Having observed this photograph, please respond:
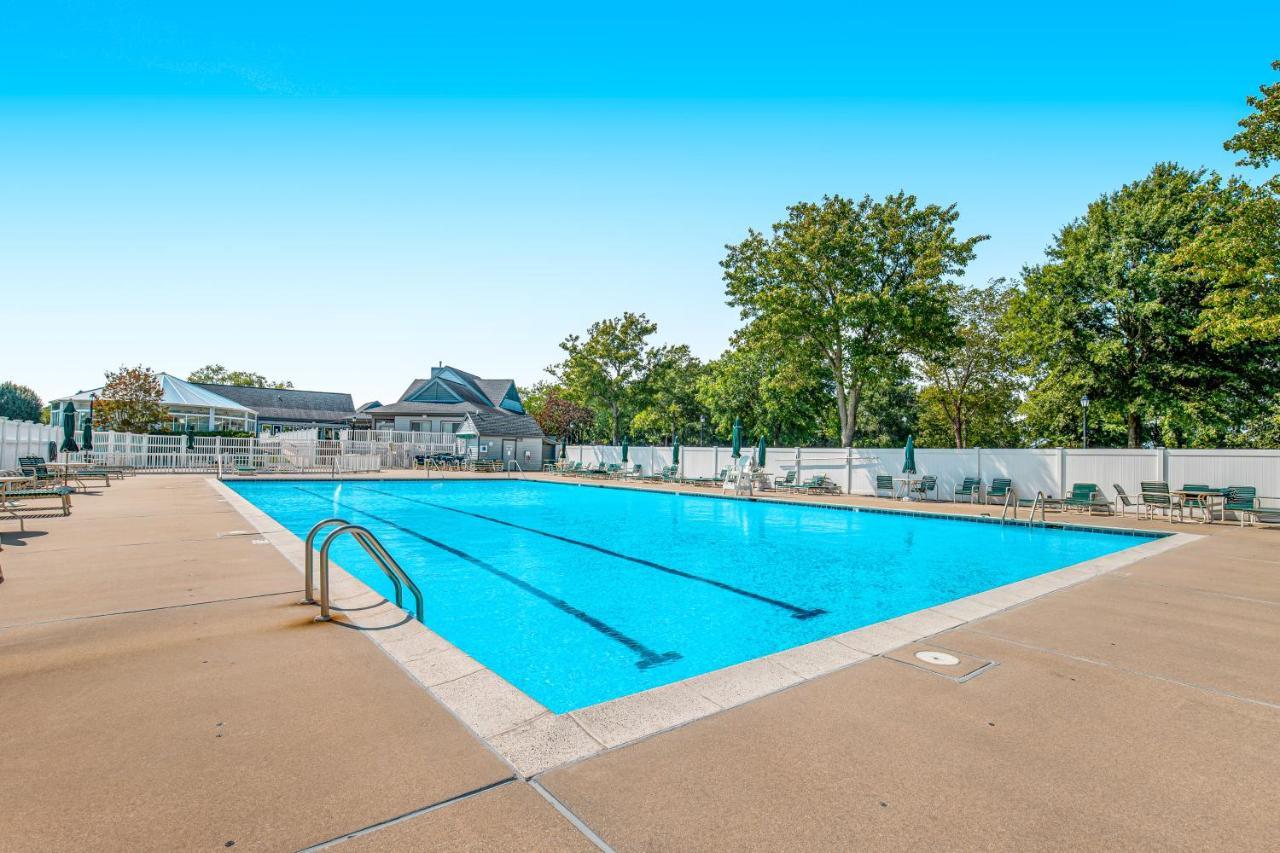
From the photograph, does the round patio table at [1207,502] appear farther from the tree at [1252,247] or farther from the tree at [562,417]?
the tree at [562,417]

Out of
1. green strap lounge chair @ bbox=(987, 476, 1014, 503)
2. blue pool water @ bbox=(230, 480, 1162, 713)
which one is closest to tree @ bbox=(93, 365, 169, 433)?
blue pool water @ bbox=(230, 480, 1162, 713)

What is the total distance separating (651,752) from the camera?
8.74ft

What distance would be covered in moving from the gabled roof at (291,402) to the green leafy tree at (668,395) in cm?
2433

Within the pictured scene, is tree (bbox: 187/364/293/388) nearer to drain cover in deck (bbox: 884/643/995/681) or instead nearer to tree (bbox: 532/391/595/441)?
tree (bbox: 532/391/595/441)

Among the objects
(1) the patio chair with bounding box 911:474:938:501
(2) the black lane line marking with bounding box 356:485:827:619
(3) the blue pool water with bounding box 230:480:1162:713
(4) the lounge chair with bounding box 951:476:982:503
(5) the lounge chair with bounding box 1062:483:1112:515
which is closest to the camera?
(3) the blue pool water with bounding box 230:480:1162:713

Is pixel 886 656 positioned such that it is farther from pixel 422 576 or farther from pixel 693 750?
pixel 422 576

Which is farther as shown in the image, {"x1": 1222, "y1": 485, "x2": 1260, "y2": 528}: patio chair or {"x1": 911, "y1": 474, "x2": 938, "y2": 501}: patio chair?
{"x1": 911, "y1": 474, "x2": 938, "y2": 501}: patio chair

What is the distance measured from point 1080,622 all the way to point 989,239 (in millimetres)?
24889

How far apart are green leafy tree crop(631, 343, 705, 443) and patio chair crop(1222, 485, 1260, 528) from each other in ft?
104

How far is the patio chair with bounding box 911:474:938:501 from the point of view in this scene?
1928 centimetres

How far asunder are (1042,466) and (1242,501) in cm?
503

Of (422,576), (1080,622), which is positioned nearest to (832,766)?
(1080,622)

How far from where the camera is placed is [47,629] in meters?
4.20

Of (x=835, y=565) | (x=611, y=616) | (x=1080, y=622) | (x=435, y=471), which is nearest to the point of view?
(x=1080, y=622)
